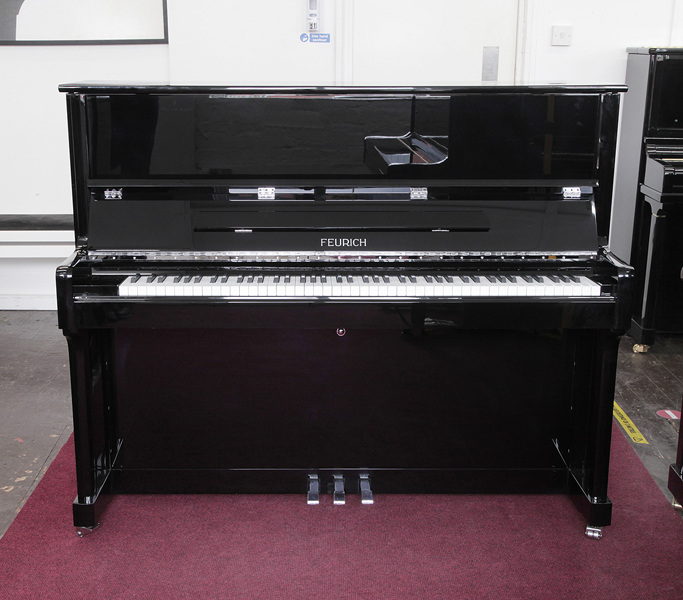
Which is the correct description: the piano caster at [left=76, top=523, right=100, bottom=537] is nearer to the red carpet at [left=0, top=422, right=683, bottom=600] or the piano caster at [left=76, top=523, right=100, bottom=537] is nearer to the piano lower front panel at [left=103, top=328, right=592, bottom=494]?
the red carpet at [left=0, top=422, right=683, bottom=600]

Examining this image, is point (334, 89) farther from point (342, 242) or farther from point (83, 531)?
point (83, 531)

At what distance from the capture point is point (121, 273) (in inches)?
81.7

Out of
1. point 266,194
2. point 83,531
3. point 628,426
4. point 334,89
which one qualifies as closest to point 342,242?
point 266,194

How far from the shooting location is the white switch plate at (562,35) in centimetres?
381

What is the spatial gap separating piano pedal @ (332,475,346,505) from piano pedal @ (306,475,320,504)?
0.17 feet

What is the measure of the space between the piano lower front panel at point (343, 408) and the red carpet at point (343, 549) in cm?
9

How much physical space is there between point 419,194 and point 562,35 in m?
2.17

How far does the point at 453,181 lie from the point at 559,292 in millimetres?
439

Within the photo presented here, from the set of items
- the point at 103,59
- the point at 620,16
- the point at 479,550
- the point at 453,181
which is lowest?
the point at 479,550

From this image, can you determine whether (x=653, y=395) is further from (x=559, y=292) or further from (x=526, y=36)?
(x=526, y=36)

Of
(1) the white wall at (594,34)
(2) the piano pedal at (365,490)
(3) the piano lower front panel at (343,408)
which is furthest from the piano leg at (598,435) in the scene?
(1) the white wall at (594,34)

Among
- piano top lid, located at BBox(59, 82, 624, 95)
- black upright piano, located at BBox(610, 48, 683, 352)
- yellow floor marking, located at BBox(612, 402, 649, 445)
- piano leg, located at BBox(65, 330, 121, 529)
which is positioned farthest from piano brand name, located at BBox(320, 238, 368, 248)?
black upright piano, located at BBox(610, 48, 683, 352)

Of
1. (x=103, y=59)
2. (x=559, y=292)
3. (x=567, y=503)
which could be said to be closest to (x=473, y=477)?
(x=567, y=503)

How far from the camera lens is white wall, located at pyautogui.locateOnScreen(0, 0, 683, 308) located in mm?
3803
